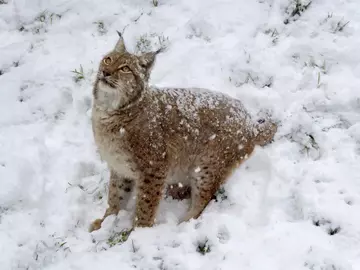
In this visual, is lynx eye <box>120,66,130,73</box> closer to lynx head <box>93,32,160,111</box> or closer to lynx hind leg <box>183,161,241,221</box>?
lynx head <box>93,32,160,111</box>

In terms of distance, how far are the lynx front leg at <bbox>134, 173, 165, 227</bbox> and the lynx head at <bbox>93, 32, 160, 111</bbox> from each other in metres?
0.72

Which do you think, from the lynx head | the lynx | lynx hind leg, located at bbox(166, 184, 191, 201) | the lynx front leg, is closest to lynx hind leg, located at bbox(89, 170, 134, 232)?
the lynx

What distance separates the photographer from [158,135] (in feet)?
15.6

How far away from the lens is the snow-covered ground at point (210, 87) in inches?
176

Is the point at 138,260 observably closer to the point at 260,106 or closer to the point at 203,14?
the point at 260,106

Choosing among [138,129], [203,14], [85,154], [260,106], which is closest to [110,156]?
[138,129]

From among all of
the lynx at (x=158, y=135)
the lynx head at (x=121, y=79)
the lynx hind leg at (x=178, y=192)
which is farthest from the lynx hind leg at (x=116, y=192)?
the lynx head at (x=121, y=79)

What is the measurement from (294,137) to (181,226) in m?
1.63

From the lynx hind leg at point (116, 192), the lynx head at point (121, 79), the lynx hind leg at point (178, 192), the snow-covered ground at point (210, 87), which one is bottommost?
the lynx hind leg at point (178, 192)

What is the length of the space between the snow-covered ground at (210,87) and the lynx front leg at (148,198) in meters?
0.18

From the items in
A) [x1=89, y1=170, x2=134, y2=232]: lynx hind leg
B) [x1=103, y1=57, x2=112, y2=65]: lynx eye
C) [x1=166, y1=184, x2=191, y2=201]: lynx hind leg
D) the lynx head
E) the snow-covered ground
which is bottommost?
[x1=166, y1=184, x2=191, y2=201]: lynx hind leg

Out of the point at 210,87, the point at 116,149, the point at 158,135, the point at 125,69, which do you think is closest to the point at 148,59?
the point at 125,69

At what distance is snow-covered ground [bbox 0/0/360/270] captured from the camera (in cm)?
446

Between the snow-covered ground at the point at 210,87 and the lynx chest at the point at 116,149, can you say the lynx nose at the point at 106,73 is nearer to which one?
the lynx chest at the point at 116,149
